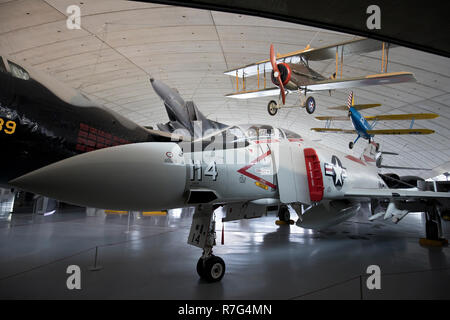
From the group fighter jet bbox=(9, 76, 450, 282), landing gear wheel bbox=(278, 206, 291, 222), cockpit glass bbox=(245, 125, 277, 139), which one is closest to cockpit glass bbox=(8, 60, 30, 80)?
fighter jet bbox=(9, 76, 450, 282)

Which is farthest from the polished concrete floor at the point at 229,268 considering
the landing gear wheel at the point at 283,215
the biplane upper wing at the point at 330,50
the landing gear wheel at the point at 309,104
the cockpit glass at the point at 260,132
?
the biplane upper wing at the point at 330,50

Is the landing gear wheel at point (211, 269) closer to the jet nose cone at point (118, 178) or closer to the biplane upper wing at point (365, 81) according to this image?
the jet nose cone at point (118, 178)

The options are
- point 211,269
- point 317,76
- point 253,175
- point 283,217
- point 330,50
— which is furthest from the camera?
point 283,217

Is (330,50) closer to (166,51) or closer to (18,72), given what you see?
(166,51)

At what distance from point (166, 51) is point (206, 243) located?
34.7 feet

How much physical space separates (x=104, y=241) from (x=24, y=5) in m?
8.09

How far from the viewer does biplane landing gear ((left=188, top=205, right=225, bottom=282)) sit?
3.72 m

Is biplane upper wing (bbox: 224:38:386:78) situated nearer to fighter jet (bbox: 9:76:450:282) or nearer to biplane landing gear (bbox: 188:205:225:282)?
fighter jet (bbox: 9:76:450:282)

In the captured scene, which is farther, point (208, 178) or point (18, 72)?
point (208, 178)

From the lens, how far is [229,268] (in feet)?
14.6

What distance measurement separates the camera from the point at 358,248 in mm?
6406

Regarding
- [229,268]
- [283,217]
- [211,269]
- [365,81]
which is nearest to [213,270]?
[211,269]

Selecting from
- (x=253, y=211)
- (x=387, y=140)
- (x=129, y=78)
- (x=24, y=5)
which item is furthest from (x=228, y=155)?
(x=387, y=140)

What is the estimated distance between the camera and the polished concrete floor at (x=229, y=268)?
3.28 meters
